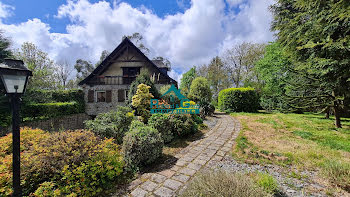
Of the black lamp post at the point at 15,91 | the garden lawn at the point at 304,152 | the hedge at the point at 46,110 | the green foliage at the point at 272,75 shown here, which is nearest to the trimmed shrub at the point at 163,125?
the garden lawn at the point at 304,152

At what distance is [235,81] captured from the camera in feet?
72.3

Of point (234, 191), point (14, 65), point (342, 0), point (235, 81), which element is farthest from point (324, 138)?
point (235, 81)

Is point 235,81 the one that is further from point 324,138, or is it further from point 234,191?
point 234,191

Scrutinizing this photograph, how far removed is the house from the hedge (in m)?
1.93

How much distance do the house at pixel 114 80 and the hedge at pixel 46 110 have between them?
1.93 metres

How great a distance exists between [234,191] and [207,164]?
136 cm

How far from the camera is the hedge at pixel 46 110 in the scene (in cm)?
811

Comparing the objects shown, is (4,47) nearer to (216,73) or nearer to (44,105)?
(44,105)

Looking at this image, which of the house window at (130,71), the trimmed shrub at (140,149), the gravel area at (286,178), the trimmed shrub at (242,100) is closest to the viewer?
the gravel area at (286,178)

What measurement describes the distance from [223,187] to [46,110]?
11.8m

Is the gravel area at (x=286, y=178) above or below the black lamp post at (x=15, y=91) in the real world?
below

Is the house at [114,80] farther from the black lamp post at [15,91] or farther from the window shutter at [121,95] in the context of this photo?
the black lamp post at [15,91]

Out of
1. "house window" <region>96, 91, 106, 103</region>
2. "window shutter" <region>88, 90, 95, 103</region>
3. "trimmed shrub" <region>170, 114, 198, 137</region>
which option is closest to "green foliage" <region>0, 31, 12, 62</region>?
"window shutter" <region>88, 90, 95, 103</region>

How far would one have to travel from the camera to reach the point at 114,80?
1251 centimetres
